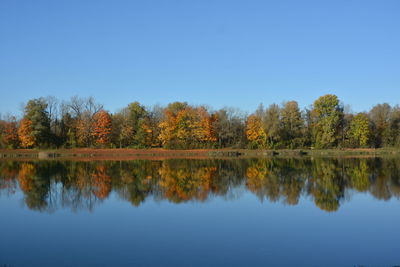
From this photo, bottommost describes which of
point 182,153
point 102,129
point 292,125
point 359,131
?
point 182,153

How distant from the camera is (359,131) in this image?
64.7m

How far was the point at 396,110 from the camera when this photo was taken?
69.3 metres

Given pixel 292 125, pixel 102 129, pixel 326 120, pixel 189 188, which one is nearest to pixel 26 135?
pixel 102 129

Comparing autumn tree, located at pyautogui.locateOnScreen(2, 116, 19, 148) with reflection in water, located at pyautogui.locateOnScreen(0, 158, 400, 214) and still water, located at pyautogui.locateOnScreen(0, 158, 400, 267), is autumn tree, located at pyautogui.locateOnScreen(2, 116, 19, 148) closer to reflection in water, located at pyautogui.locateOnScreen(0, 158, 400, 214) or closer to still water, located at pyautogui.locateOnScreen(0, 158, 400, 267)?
reflection in water, located at pyautogui.locateOnScreen(0, 158, 400, 214)

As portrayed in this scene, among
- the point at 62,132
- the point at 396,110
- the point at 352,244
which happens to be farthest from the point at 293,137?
the point at 352,244

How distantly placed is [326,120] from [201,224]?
57.8 meters

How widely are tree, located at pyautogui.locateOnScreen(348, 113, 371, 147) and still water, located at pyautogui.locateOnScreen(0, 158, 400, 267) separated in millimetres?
45928

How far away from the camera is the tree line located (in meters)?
63.4

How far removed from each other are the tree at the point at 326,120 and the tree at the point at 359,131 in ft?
8.25

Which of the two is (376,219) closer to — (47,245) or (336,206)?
(336,206)

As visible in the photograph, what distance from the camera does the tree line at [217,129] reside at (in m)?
63.4

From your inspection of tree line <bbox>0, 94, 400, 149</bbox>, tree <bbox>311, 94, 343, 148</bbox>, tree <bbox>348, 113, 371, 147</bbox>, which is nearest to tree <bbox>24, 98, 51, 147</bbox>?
tree line <bbox>0, 94, 400, 149</bbox>

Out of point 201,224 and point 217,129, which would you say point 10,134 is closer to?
point 217,129

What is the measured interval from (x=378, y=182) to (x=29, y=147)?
187 feet
